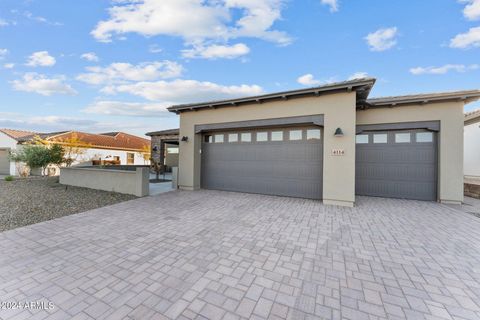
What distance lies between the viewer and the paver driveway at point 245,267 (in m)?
2.05

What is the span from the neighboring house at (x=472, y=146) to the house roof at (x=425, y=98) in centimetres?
403

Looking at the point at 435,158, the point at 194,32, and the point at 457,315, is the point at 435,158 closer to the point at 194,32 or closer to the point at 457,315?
the point at 457,315

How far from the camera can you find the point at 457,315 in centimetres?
196

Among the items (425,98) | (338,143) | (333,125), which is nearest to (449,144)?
(425,98)

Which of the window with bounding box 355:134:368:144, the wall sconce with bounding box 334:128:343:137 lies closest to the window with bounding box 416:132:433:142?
the window with bounding box 355:134:368:144

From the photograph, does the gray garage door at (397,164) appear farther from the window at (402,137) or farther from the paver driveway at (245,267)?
the paver driveway at (245,267)

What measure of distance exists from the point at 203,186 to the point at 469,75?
42.2 ft

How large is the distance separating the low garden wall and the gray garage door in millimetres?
8357

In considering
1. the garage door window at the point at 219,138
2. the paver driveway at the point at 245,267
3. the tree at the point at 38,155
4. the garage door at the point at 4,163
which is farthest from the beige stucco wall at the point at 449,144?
the garage door at the point at 4,163

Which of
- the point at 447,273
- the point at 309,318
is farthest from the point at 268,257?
the point at 447,273

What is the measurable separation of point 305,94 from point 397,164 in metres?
4.36

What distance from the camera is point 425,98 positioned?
6641mm

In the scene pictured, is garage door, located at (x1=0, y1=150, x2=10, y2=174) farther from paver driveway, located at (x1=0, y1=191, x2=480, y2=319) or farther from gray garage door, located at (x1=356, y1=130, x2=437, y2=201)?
gray garage door, located at (x1=356, y1=130, x2=437, y2=201)

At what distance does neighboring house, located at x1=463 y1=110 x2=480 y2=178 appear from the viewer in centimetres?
928
